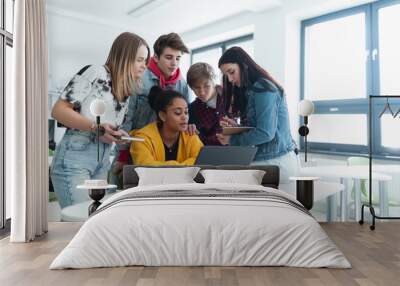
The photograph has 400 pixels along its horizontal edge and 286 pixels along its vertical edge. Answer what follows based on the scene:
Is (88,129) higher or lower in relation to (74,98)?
lower

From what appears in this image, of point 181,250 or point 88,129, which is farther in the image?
point 88,129

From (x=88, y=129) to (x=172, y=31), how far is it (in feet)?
5.36

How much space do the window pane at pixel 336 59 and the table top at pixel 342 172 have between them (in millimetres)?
890

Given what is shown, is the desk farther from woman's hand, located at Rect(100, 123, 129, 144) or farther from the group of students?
woman's hand, located at Rect(100, 123, 129, 144)

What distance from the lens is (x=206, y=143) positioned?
6305mm

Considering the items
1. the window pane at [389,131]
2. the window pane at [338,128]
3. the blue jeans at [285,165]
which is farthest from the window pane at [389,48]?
the blue jeans at [285,165]

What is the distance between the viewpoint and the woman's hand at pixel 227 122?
248 inches

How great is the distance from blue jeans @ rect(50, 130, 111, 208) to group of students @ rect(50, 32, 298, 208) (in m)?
0.01

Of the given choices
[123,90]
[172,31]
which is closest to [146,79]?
[123,90]

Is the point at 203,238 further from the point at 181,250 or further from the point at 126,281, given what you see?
the point at 126,281

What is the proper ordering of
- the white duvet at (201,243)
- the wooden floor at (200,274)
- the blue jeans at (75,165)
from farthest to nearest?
the blue jeans at (75,165)
the white duvet at (201,243)
the wooden floor at (200,274)

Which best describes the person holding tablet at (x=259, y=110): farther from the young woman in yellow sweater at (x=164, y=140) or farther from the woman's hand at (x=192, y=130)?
the young woman in yellow sweater at (x=164, y=140)

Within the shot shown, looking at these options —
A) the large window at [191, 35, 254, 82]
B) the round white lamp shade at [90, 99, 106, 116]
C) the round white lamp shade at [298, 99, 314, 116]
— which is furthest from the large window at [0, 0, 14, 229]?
the round white lamp shade at [298, 99, 314, 116]

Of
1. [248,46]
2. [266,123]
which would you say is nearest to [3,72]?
[248,46]
